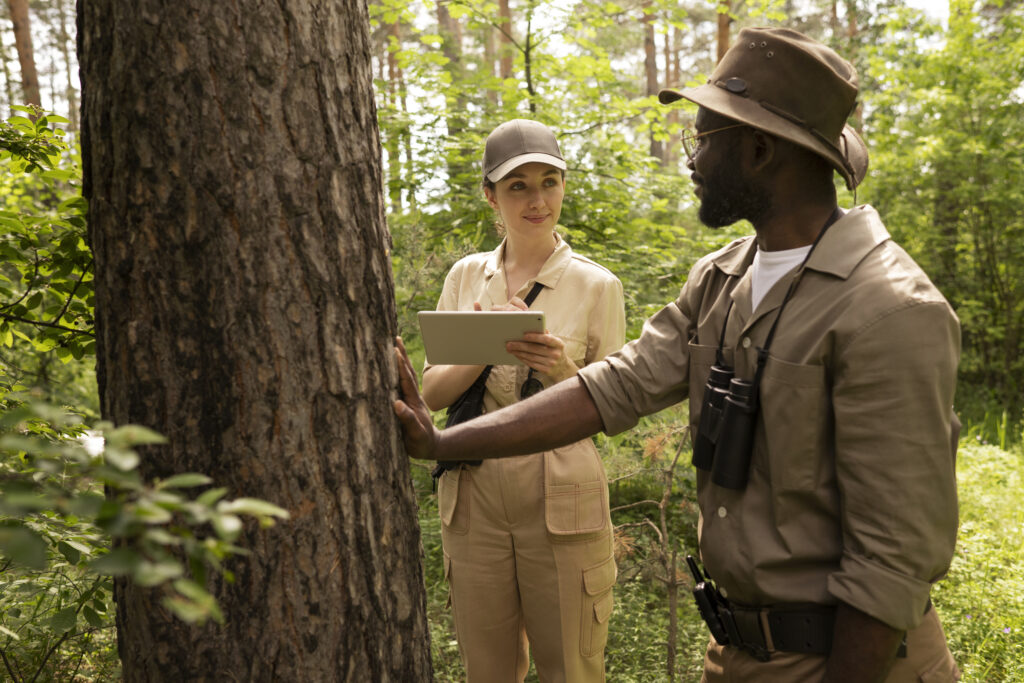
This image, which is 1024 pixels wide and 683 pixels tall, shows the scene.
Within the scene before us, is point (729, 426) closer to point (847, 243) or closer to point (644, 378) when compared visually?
point (644, 378)

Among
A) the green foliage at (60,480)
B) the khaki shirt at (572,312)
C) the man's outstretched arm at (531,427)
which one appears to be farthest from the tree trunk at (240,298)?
the khaki shirt at (572,312)

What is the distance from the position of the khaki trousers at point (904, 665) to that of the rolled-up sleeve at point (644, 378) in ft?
2.13

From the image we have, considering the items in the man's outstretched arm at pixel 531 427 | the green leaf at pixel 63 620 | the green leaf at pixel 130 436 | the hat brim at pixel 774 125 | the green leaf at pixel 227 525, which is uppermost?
the hat brim at pixel 774 125

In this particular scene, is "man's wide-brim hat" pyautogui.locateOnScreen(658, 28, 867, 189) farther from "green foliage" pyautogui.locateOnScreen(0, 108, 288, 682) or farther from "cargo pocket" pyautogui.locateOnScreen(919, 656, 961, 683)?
"green foliage" pyautogui.locateOnScreen(0, 108, 288, 682)

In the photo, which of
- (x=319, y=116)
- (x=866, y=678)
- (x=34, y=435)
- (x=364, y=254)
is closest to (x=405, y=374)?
(x=364, y=254)

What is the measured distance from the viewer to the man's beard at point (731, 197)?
1.82 meters

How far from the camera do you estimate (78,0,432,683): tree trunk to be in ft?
5.00

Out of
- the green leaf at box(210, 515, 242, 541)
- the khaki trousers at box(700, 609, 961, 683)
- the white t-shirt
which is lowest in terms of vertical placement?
the khaki trousers at box(700, 609, 961, 683)

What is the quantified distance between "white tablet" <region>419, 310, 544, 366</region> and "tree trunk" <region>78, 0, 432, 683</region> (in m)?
0.73

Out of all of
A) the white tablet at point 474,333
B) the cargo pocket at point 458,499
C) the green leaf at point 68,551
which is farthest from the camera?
the cargo pocket at point 458,499

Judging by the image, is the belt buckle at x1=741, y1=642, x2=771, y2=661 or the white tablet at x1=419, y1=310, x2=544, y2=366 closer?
the belt buckle at x1=741, y1=642, x2=771, y2=661

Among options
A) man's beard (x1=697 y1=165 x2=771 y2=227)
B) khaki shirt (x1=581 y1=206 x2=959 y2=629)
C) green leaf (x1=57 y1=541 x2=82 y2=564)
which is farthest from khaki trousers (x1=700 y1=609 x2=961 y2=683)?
→ green leaf (x1=57 y1=541 x2=82 y2=564)

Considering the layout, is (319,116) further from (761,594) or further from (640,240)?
(640,240)

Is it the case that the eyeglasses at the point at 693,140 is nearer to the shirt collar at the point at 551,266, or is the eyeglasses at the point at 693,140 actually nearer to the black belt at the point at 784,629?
the shirt collar at the point at 551,266
